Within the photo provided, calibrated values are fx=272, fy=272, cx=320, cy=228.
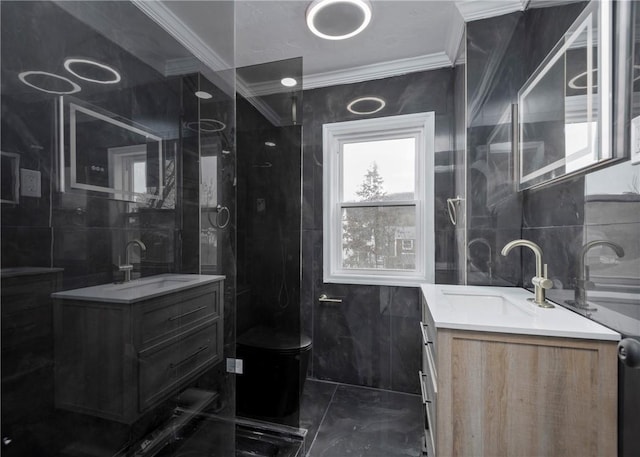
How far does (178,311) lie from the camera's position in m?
1.21

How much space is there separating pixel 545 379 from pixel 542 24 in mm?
1615

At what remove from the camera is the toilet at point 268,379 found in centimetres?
163

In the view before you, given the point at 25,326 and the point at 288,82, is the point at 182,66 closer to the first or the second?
the point at 288,82

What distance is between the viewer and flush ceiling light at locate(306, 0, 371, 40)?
1.46 m

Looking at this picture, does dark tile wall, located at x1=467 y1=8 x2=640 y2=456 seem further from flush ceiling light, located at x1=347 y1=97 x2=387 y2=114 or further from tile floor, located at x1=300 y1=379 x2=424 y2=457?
tile floor, located at x1=300 y1=379 x2=424 y2=457

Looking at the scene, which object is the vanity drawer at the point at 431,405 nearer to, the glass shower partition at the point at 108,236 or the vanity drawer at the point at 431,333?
the vanity drawer at the point at 431,333

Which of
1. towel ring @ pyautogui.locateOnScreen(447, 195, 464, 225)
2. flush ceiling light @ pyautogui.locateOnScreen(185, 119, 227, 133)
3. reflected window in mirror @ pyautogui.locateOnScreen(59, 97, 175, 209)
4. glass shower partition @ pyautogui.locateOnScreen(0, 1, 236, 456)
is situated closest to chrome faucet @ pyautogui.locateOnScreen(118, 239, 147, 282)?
glass shower partition @ pyautogui.locateOnScreen(0, 1, 236, 456)

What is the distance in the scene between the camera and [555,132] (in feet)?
3.80

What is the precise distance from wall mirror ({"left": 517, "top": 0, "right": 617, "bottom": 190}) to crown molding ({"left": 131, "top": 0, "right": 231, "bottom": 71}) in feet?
5.08

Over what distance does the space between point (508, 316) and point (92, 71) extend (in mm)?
1628

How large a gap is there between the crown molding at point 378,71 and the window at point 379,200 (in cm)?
33

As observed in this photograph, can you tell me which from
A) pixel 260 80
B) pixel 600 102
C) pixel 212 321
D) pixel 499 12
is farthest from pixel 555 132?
pixel 212 321

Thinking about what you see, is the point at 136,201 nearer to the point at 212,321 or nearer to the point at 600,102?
the point at 212,321

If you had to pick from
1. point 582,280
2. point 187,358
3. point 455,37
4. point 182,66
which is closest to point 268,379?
point 187,358
